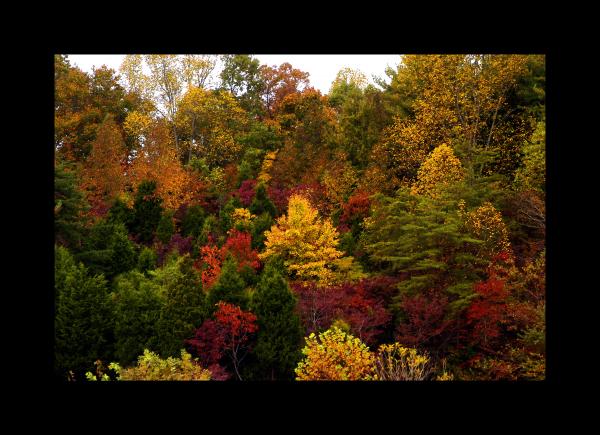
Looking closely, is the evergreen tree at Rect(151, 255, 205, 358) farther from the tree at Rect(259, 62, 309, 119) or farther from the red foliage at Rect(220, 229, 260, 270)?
the tree at Rect(259, 62, 309, 119)

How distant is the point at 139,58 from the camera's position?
109 feet

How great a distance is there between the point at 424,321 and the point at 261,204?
12323mm

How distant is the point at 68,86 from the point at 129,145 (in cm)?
466

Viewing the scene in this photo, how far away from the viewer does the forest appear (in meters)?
14.6

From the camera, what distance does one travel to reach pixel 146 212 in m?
26.5

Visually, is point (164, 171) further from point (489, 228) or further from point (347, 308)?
point (489, 228)

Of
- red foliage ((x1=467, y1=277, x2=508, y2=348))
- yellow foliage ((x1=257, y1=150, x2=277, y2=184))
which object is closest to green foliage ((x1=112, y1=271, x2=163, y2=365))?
red foliage ((x1=467, y1=277, x2=508, y2=348))

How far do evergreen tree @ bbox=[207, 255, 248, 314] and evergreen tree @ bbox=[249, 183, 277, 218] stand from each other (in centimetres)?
875

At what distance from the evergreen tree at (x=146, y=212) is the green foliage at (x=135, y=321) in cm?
1036

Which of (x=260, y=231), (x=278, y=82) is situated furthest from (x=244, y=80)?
(x=260, y=231)

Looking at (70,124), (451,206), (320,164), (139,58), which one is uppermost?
(139,58)

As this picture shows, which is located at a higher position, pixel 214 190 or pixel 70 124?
pixel 70 124
